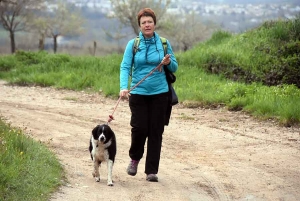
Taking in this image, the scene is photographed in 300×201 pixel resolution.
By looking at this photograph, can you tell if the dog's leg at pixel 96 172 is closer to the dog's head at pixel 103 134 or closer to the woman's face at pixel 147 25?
the dog's head at pixel 103 134

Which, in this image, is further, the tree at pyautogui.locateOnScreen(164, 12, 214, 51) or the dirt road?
the tree at pyautogui.locateOnScreen(164, 12, 214, 51)

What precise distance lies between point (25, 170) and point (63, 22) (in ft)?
167

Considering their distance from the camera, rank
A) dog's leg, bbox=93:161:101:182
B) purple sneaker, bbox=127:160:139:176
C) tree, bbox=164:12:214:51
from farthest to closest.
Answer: tree, bbox=164:12:214:51, purple sneaker, bbox=127:160:139:176, dog's leg, bbox=93:161:101:182

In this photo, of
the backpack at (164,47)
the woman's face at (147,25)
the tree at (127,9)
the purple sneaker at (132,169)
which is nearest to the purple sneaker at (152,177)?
the purple sneaker at (132,169)

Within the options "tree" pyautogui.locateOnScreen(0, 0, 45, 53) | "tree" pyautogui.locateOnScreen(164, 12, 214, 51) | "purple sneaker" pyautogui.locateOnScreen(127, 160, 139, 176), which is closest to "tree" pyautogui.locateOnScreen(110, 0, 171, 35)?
"tree" pyautogui.locateOnScreen(0, 0, 45, 53)

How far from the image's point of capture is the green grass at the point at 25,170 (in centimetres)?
608

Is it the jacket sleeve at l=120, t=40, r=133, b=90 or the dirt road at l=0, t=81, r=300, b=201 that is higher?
the jacket sleeve at l=120, t=40, r=133, b=90

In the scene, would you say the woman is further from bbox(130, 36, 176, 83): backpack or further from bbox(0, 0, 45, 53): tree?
bbox(0, 0, 45, 53): tree

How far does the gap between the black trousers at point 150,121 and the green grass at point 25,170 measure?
3.52 ft

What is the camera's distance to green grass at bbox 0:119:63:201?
6.08m

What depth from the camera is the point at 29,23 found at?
153ft

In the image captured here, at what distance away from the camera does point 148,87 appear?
23.7 feet

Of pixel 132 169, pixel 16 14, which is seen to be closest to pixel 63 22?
pixel 16 14

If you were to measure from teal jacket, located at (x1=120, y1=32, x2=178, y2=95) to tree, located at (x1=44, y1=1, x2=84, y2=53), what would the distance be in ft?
155
